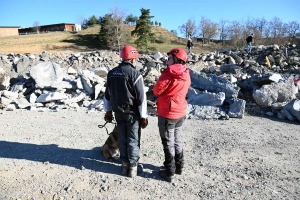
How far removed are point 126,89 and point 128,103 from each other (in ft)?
0.64

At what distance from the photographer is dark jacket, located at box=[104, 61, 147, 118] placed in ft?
10.5

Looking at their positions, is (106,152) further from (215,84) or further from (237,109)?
(215,84)

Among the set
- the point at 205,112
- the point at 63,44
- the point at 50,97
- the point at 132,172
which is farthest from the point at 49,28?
the point at 132,172

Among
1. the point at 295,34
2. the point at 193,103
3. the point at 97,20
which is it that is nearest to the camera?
the point at 193,103

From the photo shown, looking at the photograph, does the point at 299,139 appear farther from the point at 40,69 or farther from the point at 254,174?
the point at 40,69

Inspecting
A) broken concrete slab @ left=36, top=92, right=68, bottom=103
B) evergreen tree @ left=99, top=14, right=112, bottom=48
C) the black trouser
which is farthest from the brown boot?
evergreen tree @ left=99, top=14, right=112, bottom=48

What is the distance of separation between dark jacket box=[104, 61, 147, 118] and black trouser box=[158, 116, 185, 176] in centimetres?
33

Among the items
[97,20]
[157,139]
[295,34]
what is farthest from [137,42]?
[157,139]

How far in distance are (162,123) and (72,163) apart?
173cm

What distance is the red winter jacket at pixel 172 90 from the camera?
312cm

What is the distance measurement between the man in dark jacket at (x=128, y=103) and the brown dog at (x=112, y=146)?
48 cm

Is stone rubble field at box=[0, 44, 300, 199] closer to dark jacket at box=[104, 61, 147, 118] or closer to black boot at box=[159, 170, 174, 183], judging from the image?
black boot at box=[159, 170, 174, 183]

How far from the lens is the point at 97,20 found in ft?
170

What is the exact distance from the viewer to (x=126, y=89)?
3.23 m
